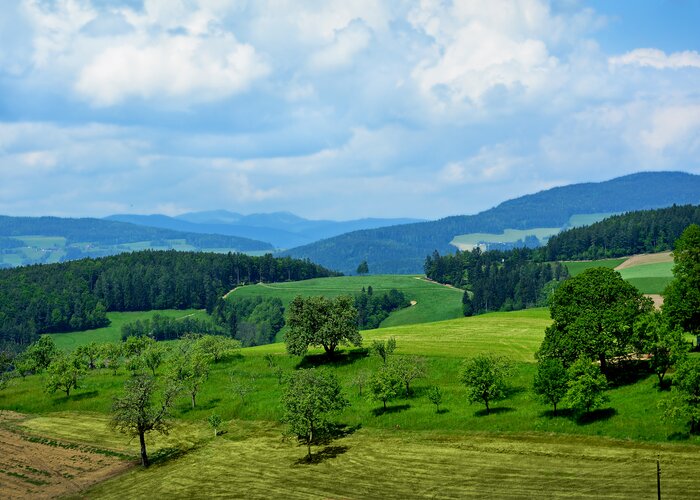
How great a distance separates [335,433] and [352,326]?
33.4 m

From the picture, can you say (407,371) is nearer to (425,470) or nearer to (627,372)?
(425,470)

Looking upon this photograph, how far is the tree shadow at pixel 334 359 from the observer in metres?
111

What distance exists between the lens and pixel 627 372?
8119 centimetres

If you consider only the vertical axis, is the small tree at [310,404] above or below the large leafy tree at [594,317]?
below

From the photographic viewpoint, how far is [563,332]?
8400cm

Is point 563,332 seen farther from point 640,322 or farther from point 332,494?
point 332,494

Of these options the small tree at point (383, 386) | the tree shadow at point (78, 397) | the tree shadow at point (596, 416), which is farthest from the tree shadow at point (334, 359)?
the tree shadow at point (596, 416)

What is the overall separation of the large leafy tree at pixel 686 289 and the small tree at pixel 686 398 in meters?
16.3

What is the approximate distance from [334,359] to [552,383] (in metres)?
49.0

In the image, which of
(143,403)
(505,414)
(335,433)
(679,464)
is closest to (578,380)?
(505,414)

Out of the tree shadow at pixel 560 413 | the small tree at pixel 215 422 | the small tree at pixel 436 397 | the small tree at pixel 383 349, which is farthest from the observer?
the small tree at pixel 383 349

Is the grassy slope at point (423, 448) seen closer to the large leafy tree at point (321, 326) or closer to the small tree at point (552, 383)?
the small tree at point (552, 383)

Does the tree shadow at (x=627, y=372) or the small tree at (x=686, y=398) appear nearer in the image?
the small tree at (x=686, y=398)

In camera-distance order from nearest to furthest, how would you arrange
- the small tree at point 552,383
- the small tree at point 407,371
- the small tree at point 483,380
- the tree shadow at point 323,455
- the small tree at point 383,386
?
the tree shadow at point 323,455 → the small tree at point 552,383 → the small tree at point 483,380 → the small tree at point 383,386 → the small tree at point 407,371
